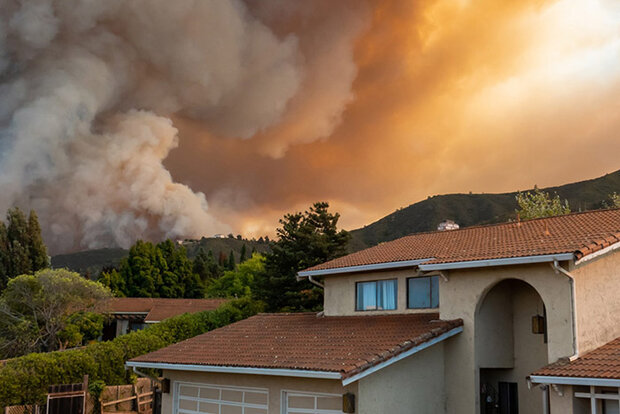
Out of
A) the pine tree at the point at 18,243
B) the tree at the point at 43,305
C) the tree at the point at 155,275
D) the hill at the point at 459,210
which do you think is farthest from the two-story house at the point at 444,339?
the hill at the point at 459,210

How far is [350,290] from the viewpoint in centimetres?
2216

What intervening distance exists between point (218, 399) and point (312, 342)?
3557 millimetres

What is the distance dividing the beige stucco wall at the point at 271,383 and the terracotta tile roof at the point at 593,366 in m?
4.68

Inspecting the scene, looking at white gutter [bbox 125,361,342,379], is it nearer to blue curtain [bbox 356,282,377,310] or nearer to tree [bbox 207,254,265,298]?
blue curtain [bbox 356,282,377,310]

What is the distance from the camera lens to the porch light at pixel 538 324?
56.6 ft

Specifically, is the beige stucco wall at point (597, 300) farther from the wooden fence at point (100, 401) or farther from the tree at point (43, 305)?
the tree at point (43, 305)

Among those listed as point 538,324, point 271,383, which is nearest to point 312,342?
point 271,383

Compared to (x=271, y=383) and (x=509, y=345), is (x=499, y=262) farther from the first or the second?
(x=271, y=383)

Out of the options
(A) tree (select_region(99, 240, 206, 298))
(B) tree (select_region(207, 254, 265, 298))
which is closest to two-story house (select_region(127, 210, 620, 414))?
(B) tree (select_region(207, 254, 265, 298))

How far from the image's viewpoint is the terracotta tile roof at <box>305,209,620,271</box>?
16.0 meters

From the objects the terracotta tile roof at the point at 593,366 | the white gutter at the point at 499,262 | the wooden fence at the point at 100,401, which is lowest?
the wooden fence at the point at 100,401

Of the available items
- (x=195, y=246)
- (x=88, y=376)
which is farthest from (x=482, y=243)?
(x=195, y=246)

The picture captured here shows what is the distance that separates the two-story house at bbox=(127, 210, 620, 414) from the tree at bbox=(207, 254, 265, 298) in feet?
159

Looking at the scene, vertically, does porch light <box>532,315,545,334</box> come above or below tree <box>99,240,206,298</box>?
below
